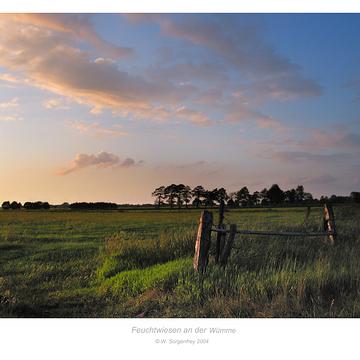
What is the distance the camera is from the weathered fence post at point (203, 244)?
849cm

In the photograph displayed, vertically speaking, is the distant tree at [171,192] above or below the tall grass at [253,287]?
above

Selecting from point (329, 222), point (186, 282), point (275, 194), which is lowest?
point (186, 282)

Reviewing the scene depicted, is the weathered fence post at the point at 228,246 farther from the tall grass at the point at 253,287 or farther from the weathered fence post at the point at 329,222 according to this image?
the weathered fence post at the point at 329,222

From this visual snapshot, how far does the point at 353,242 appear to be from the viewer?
11547 millimetres

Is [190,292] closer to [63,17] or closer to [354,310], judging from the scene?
[354,310]

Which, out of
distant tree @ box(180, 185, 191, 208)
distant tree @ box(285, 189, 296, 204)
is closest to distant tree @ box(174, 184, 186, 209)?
distant tree @ box(180, 185, 191, 208)

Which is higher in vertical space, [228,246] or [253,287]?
[228,246]

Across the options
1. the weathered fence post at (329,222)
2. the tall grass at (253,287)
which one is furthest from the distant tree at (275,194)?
the tall grass at (253,287)

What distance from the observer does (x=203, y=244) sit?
28.2ft

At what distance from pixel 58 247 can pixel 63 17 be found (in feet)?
32.1

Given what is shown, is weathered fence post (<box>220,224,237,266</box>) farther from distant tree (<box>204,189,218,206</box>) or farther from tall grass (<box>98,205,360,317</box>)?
distant tree (<box>204,189,218,206</box>)

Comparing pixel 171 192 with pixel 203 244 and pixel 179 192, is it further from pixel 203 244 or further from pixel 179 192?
pixel 203 244

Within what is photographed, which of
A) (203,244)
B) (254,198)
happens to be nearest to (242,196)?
(254,198)
